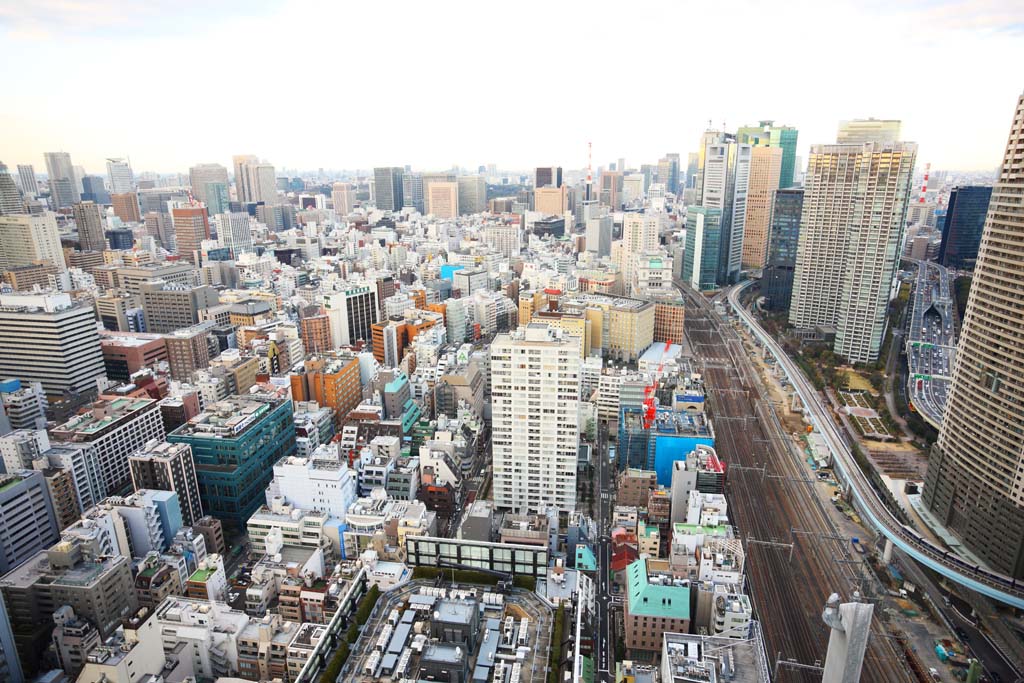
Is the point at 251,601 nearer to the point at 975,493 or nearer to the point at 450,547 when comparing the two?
the point at 450,547

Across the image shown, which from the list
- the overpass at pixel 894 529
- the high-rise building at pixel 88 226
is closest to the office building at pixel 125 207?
the high-rise building at pixel 88 226

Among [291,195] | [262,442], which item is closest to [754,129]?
[262,442]

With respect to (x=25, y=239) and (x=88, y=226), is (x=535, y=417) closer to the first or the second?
(x=25, y=239)

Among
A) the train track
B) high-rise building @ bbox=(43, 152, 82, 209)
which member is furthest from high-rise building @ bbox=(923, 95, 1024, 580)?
high-rise building @ bbox=(43, 152, 82, 209)

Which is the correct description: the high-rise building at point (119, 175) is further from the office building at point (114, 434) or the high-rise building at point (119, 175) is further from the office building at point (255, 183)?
the office building at point (114, 434)

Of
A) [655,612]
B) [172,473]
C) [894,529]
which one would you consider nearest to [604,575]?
[655,612]

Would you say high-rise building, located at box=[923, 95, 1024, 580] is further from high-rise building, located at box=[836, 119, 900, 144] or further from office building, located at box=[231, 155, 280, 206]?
office building, located at box=[231, 155, 280, 206]
